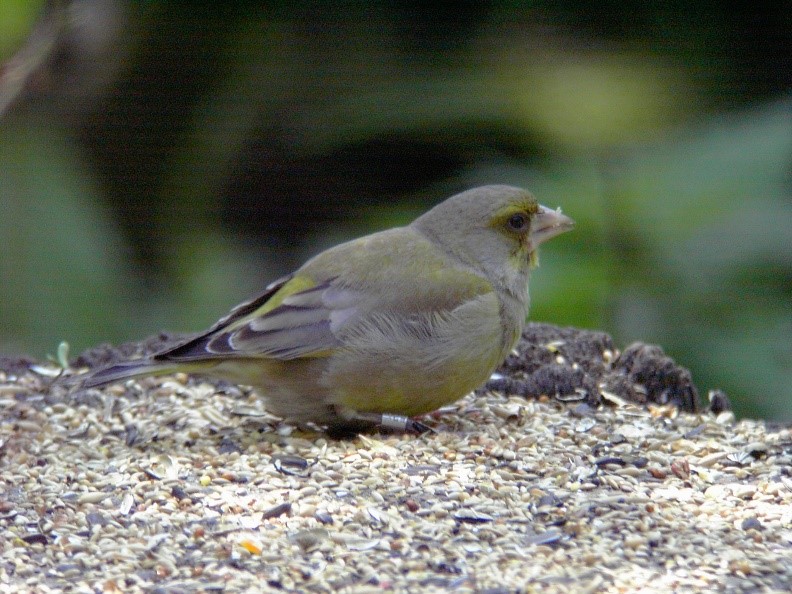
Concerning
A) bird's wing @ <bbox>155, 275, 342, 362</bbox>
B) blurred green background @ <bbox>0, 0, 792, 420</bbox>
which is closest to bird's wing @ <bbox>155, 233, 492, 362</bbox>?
bird's wing @ <bbox>155, 275, 342, 362</bbox>

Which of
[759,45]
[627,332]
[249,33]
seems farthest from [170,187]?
[759,45]

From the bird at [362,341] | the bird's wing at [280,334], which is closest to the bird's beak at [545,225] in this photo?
the bird at [362,341]

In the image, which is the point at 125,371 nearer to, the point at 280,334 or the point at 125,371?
the point at 125,371

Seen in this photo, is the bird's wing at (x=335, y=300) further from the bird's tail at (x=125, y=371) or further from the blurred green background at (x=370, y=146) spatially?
the blurred green background at (x=370, y=146)

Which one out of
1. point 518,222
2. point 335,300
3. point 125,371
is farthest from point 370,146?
point 125,371

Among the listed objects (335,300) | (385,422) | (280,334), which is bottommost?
(385,422)

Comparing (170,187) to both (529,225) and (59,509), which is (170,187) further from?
(59,509)
